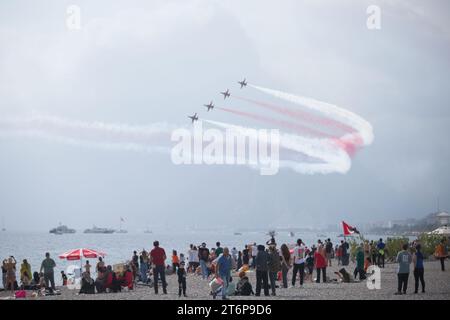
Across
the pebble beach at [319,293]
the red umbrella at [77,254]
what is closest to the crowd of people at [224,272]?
the pebble beach at [319,293]

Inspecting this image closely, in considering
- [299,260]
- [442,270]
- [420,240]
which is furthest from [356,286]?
[420,240]

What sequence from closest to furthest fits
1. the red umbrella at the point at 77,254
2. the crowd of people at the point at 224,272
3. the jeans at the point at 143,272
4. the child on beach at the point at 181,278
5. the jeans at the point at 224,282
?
the jeans at the point at 224,282 → the crowd of people at the point at 224,272 → the child on beach at the point at 181,278 → the red umbrella at the point at 77,254 → the jeans at the point at 143,272

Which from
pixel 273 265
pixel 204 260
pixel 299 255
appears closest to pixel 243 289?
pixel 273 265

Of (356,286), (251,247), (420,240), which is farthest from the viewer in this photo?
(420,240)

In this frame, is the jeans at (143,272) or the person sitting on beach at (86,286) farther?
the jeans at (143,272)

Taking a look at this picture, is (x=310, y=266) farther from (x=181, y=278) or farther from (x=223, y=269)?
(x=223, y=269)

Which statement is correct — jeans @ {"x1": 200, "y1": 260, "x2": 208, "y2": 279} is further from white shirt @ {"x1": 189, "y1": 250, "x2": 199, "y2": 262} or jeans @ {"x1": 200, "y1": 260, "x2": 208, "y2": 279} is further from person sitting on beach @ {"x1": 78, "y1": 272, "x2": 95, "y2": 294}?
person sitting on beach @ {"x1": 78, "y1": 272, "x2": 95, "y2": 294}

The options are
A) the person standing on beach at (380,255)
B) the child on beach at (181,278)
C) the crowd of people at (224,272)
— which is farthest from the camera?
the person standing on beach at (380,255)

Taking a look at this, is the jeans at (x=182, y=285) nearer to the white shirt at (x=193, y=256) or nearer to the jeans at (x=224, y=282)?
the jeans at (x=224, y=282)

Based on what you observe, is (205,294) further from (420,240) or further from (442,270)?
(420,240)

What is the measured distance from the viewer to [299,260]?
28.2 m

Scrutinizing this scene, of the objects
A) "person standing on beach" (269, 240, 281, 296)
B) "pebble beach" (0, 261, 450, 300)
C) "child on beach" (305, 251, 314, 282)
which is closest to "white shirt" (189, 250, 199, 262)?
"pebble beach" (0, 261, 450, 300)
